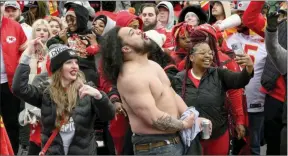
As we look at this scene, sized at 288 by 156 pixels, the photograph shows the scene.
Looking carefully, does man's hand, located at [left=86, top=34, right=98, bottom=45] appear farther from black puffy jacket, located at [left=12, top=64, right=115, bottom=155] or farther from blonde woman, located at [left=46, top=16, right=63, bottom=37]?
black puffy jacket, located at [left=12, top=64, right=115, bottom=155]

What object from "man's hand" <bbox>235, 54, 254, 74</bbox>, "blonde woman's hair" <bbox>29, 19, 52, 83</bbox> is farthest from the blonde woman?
"man's hand" <bbox>235, 54, 254, 74</bbox>

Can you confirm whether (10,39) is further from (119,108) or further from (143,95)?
(143,95)

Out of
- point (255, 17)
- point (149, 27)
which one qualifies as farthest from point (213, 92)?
point (149, 27)

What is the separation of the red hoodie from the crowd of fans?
0.01 metres

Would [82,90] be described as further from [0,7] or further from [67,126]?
[0,7]

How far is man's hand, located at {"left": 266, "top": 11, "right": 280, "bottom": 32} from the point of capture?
7641mm

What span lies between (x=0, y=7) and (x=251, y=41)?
2.98 m

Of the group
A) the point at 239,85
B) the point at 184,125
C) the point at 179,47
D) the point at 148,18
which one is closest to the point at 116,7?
the point at 148,18

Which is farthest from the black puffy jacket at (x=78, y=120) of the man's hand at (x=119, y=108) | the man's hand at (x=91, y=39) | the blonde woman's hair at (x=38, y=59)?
the man's hand at (x=91, y=39)

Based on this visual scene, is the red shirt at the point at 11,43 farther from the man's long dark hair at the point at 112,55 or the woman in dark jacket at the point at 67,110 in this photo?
the man's long dark hair at the point at 112,55

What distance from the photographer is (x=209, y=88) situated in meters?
7.89

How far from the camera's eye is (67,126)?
7.26 meters

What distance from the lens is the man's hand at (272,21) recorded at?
301 inches

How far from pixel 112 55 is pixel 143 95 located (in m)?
0.49
